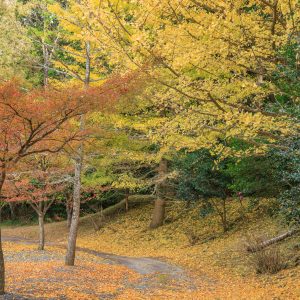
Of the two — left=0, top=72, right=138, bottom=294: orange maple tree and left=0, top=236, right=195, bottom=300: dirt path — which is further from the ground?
left=0, top=72, right=138, bottom=294: orange maple tree

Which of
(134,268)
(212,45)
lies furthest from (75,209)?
(212,45)

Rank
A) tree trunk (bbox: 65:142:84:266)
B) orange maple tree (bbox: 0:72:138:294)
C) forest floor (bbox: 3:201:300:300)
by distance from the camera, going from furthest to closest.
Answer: tree trunk (bbox: 65:142:84:266)
forest floor (bbox: 3:201:300:300)
orange maple tree (bbox: 0:72:138:294)

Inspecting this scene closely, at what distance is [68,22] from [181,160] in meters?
7.32

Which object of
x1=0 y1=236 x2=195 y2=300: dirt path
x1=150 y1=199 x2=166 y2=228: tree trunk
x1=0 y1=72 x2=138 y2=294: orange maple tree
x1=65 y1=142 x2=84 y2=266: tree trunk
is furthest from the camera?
x1=150 y1=199 x2=166 y2=228: tree trunk

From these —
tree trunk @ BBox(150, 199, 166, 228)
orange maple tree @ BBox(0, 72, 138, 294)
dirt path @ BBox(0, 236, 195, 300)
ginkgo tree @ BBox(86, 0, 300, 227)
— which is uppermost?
ginkgo tree @ BBox(86, 0, 300, 227)

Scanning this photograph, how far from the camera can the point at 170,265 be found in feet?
41.9

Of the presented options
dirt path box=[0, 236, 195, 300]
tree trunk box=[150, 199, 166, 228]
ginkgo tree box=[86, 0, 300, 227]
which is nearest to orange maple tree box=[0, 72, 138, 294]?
ginkgo tree box=[86, 0, 300, 227]

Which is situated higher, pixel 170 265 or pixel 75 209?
pixel 75 209

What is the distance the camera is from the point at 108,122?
14.2 meters

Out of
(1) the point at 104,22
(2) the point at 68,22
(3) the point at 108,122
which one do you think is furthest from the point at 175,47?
(3) the point at 108,122

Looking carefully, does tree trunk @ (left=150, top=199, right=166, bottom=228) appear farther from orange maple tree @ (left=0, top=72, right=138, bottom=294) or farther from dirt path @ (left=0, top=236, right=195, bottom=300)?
orange maple tree @ (left=0, top=72, right=138, bottom=294)

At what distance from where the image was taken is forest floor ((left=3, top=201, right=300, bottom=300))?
8.53m

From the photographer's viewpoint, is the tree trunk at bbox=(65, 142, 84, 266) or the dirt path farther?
the tree trunk at bbox=(65, 142, 84, 266)

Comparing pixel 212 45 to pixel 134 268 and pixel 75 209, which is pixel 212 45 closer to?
pixel 75 209
